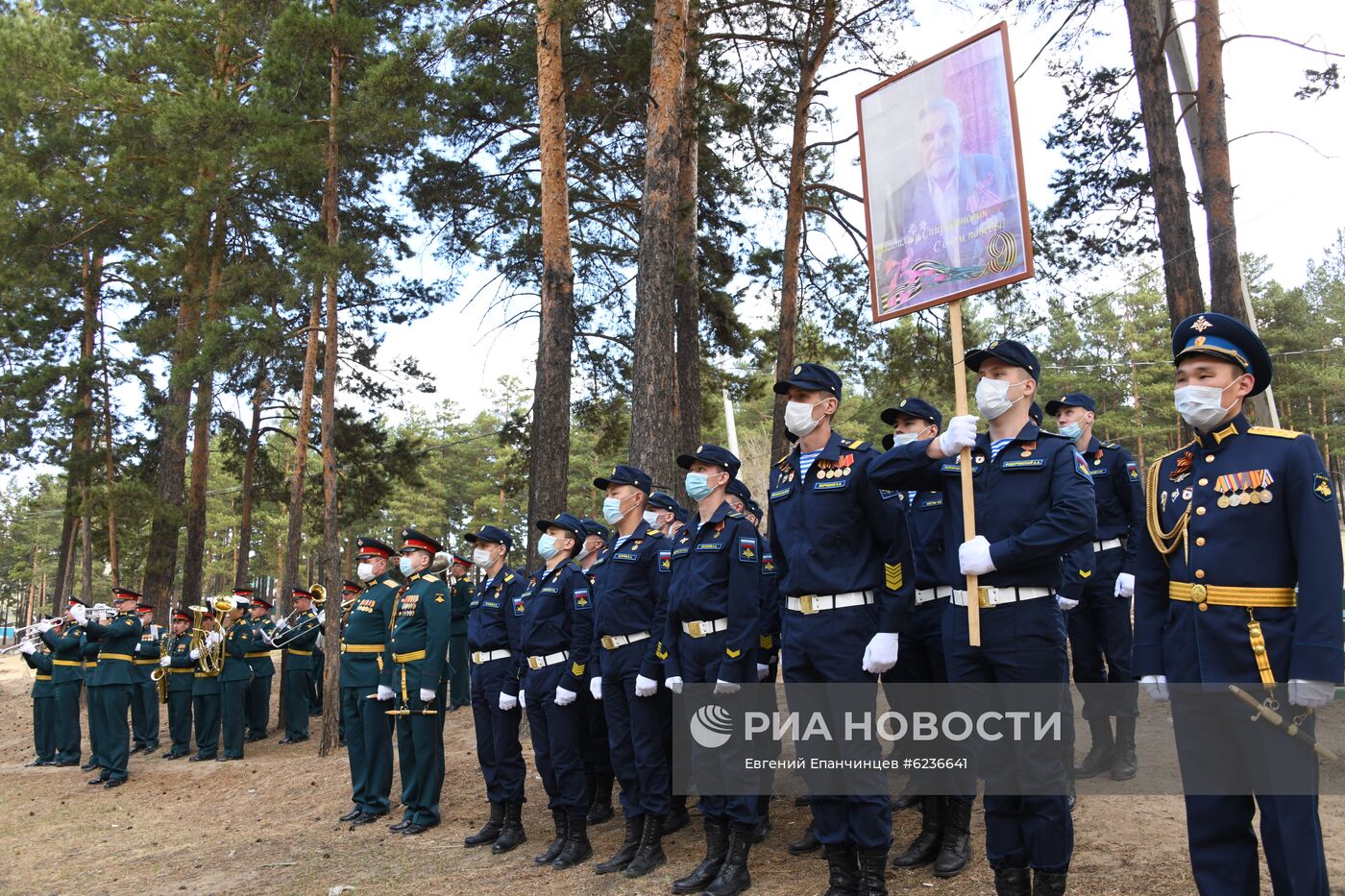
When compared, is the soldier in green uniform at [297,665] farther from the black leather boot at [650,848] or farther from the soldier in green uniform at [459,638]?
the black leather boot at [650,848]

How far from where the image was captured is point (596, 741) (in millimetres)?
7617

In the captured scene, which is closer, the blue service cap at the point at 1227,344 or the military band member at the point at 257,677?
the blue service cap at the point at 1227,344

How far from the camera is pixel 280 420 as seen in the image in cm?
2253

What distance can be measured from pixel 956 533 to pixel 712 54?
1285 cm

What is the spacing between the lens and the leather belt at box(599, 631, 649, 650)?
258 inches

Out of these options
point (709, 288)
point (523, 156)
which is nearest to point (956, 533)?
point (523, 156)

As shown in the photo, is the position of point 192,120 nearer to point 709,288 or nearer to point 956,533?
point 709,288

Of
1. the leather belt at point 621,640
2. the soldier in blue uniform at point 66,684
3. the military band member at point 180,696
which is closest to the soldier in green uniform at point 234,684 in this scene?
the military band member at point 180,696

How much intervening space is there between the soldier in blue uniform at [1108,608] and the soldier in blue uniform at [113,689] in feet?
38.6

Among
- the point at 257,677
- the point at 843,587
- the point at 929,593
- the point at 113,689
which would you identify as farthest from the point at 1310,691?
the point at 257,677

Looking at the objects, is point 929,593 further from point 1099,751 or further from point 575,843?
point 575,843

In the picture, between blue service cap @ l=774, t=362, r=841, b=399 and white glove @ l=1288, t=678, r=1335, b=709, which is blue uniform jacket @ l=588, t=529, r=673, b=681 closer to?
blue service cap @ l=774, t=362, r=841, b=399

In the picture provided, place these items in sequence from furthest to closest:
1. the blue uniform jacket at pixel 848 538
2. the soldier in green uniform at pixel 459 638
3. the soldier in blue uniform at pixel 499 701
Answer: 1. the soldier in green uniform at pixel 459 638
2. the soldier in blue uniform at pixel 499 701
3. the blue uniform jacket at pixel 848 538

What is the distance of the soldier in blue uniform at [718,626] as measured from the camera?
5.49m
